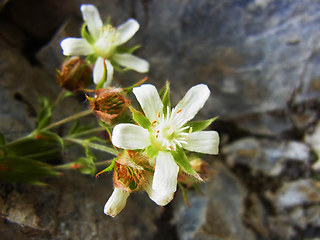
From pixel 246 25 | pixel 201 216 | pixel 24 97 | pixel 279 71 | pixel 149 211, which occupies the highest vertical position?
pixel 24 97

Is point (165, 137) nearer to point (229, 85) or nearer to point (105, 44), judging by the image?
point (105, 44)

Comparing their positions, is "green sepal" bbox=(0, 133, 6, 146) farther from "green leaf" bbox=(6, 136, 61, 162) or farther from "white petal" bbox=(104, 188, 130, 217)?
"white petal" bbox=(104, 188, 130, 217)

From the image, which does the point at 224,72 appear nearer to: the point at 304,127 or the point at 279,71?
the point at 279,71

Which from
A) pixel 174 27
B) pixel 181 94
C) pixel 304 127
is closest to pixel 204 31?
pixel 174 27

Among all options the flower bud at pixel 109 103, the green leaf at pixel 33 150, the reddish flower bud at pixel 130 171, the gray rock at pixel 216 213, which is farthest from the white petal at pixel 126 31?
the gray rock at pixel 216 213

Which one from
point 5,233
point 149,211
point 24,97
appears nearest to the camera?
point 5,233

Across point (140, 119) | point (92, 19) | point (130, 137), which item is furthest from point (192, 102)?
point (92, 19)
